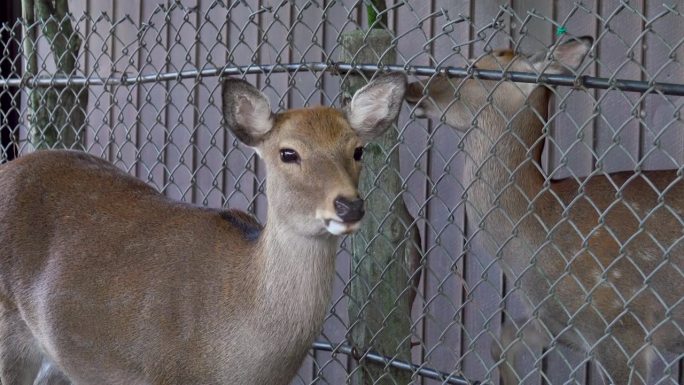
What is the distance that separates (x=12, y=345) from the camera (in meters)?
4.29

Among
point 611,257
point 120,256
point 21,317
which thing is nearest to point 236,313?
point 120,256

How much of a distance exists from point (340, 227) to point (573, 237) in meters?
1.75

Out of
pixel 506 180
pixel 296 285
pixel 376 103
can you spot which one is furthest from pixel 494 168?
pixel 296 285

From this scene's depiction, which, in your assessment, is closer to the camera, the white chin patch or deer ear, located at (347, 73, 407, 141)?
the white chin patch

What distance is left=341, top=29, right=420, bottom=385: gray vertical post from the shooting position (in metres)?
4.04

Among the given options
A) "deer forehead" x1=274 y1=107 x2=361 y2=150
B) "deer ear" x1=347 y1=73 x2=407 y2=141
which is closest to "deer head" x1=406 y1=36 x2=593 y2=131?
"deer ear" x1=347 y1=73 x2=407 y2=141

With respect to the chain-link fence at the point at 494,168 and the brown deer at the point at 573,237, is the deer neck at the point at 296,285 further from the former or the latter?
the brown deer at the point at 573,237

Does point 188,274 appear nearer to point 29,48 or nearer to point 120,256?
point 120,256

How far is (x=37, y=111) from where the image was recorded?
5.68m

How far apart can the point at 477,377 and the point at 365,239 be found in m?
2.18

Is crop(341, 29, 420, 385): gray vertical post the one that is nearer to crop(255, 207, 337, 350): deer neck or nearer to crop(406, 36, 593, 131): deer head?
crop(406, 36, 593, 131): deer head

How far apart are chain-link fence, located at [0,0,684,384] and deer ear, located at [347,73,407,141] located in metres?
0.22

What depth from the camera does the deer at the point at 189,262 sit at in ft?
11.2

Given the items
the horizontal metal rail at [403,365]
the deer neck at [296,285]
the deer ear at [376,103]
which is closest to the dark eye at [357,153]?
the deer ear at [376,103]
